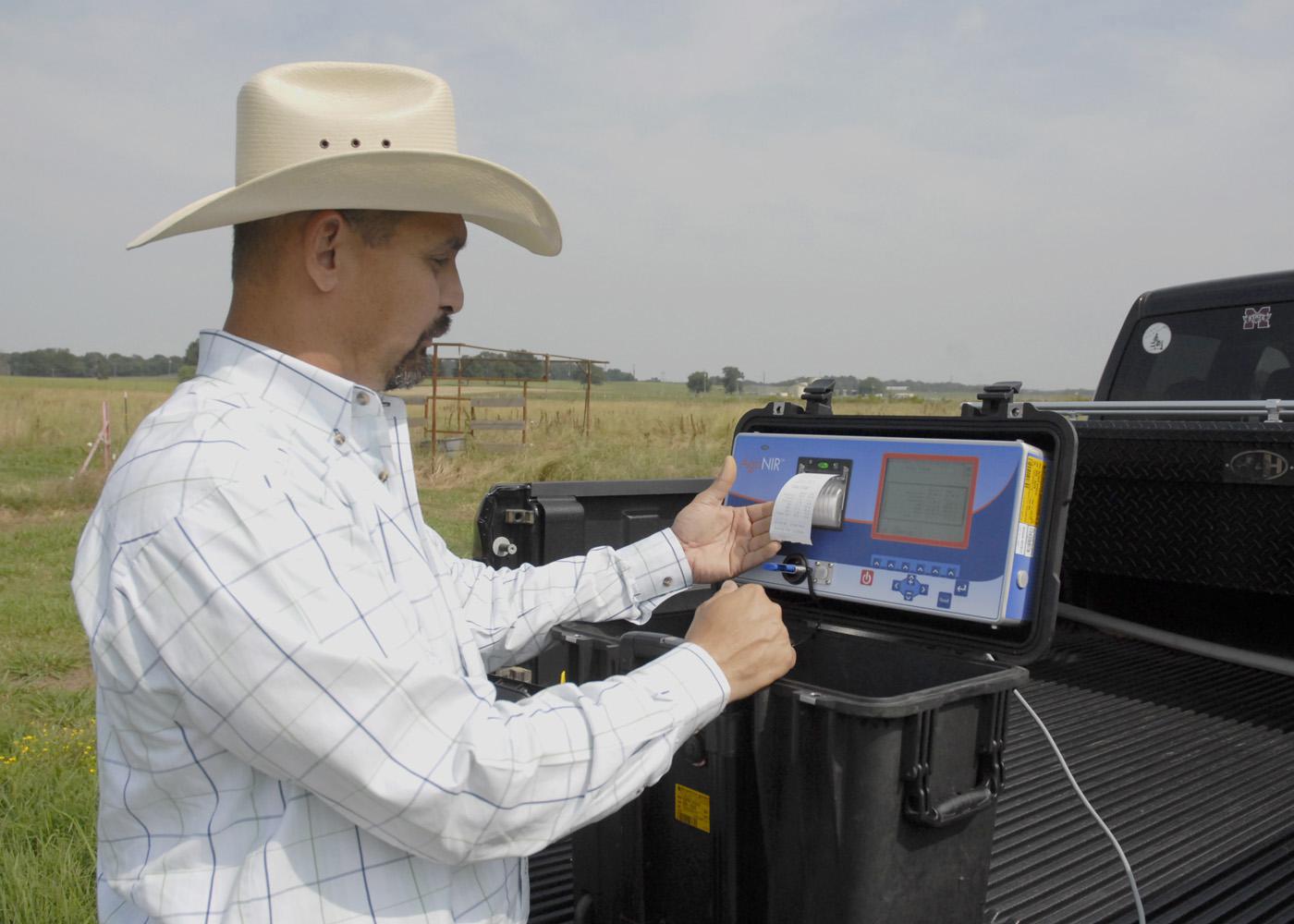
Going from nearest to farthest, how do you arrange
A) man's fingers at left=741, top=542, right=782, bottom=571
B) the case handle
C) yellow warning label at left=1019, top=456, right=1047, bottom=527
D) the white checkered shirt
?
1. the white checkered shirt
2. the case handle
3. yellow warning label at left=1019, top=456, right=1047, bottom=527
4. man's fingers at left=741, top=542, right=782, bottom=571

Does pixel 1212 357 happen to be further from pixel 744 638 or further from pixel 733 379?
pixel 733 379

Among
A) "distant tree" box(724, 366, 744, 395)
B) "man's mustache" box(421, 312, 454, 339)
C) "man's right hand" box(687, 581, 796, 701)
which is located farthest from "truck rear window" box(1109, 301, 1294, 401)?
"distant tree" box(724, 366, 744, 395)

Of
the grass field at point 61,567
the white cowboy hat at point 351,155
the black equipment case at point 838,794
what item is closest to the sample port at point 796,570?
the black equipment case at point 838,794

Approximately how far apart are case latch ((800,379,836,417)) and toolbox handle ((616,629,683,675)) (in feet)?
2.93

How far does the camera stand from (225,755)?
1.36m

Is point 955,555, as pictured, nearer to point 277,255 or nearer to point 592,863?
point 592,863

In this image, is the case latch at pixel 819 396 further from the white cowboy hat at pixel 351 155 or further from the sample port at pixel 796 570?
the white cowboy hat at pixel 351 155

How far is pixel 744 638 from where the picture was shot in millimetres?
1646

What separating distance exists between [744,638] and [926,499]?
2.20 feet

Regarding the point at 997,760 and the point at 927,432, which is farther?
the point at 927,432

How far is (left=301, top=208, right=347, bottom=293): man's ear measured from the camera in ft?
5.13

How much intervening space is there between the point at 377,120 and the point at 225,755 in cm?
97

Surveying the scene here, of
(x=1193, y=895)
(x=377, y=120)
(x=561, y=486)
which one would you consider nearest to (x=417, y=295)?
(x=377, y=120)

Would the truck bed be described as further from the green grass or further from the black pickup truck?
the green grass
